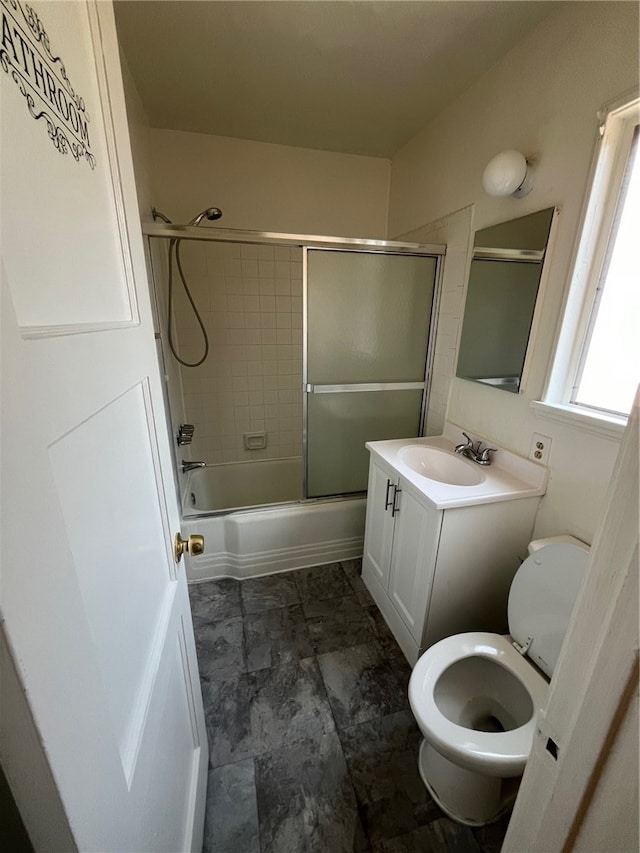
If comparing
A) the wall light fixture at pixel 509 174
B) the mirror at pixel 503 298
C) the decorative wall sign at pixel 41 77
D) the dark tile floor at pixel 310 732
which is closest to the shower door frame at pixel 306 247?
the mirror at pixel 503 298

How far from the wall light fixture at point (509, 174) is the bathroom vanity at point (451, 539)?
3.55 feet

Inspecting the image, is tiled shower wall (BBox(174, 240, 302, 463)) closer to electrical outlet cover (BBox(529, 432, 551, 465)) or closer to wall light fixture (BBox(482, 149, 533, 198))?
wall light fixture (BBox(482, 149, 533, 198))

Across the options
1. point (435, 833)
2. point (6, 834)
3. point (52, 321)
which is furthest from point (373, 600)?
point (52, 321)

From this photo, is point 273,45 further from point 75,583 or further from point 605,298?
point 75,583

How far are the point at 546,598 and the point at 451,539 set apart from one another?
0.34 meters

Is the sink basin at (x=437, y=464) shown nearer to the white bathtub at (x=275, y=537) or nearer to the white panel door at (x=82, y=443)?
the white bathtub at (x=275, y=537)

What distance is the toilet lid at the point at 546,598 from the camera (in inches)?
41.2

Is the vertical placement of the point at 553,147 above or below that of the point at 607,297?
above

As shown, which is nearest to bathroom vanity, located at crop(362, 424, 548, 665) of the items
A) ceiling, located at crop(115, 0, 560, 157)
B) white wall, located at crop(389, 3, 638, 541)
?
white wall, located at crop(389, 3, 638, 541)

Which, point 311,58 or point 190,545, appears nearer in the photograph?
point 190,545

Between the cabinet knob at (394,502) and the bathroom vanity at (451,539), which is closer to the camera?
the bathroom vanity at (451,539)

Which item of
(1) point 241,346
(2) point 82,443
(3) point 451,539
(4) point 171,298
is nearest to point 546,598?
(3) point 451,539

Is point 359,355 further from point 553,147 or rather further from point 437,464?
point 553,147

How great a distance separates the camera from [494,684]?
3.98 ft
